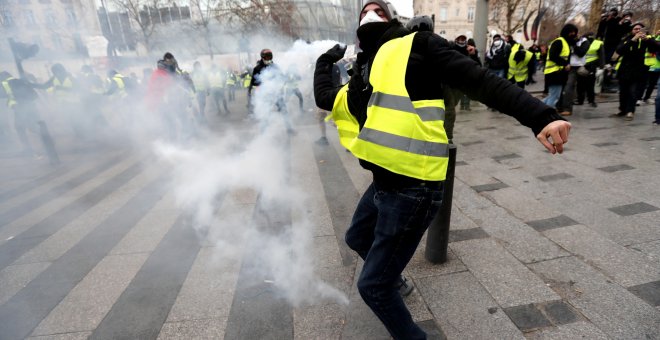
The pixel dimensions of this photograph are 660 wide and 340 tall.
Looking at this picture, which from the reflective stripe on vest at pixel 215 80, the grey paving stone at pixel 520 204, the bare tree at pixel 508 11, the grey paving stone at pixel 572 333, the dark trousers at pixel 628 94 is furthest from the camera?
the bare tree at pixel 508 11

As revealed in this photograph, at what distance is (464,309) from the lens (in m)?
2.26

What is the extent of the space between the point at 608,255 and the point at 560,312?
0.89 m

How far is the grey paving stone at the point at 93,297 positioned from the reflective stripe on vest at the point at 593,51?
9281mm

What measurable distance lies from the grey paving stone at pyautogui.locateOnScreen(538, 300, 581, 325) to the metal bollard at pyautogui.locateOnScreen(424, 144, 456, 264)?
0.71 meters

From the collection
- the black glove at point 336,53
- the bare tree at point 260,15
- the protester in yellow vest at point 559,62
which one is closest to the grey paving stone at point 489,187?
the black glove at point 336,53

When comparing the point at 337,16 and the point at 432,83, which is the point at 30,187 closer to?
the point at 432,83

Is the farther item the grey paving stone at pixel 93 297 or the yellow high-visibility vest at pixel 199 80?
the yellow high-visibility vest at pixel 199 80

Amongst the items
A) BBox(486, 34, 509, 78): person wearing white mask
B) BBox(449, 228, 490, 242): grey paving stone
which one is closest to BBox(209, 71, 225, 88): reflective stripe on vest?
BBox(486, 34, 509, 78): person wearing white mask

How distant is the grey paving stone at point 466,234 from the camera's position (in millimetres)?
3096

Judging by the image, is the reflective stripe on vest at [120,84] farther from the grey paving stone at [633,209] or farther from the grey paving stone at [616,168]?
the grey paving stone at [633,209]

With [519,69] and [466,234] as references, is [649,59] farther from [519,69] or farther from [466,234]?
[466,234]

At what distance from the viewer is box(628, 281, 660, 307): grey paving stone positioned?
7.13ft

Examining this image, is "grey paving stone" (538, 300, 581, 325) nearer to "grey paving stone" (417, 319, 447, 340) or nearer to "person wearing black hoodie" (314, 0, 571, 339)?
"grey paving stone" (417, 319, 447, 340)

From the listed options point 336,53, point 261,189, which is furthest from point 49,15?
point 336,53
